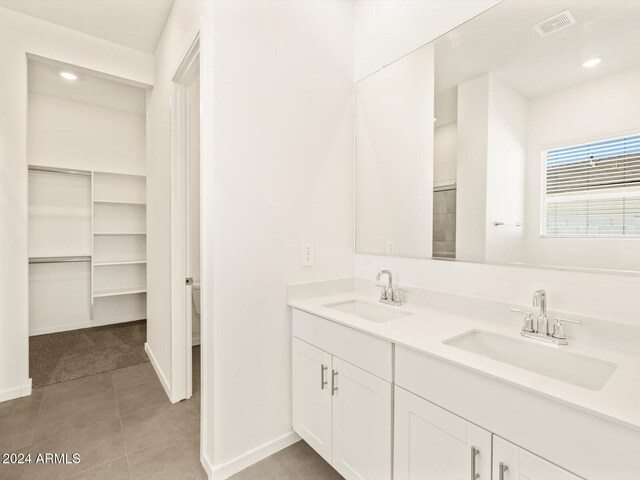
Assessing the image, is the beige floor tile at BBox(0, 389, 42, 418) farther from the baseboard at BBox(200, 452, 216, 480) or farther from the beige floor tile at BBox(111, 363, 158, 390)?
the baseboard at BBox(200, 452, 216, 480)

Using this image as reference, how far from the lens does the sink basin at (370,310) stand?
1.65 m

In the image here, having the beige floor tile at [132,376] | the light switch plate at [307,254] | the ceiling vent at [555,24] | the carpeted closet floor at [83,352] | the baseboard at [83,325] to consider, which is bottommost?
the beige floor tile at [132,376]

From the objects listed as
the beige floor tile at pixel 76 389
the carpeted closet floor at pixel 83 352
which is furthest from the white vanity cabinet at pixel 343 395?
the carpeted closet floor at pixel 83 352

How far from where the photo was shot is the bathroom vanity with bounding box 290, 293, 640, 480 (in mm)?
756

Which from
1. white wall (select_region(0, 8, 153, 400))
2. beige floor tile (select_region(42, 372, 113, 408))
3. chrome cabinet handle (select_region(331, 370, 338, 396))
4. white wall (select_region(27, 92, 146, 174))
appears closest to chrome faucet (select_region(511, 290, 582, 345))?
chrome cabinet handle (select_region(331, 370, 338, 396))

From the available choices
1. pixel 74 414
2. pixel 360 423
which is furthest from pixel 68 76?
pixel 360 423

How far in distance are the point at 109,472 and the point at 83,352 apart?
6.61 feet

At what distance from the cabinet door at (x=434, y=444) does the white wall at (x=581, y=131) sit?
711 millimetres

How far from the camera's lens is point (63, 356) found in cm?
303

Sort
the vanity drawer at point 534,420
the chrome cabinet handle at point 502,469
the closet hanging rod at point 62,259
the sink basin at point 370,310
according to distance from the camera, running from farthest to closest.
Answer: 1. the closet hanging rod at point 62,259
2. the sink basin at point 370,310
3. the chrome cabinet handle at point 502,469
4. the vanity drawer at point 534,420

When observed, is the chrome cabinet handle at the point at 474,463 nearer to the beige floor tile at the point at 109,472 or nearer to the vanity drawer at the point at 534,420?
the vanity drawer at the point at 534,420

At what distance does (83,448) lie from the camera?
1.76 m

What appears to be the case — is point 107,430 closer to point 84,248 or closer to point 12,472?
point 12,472

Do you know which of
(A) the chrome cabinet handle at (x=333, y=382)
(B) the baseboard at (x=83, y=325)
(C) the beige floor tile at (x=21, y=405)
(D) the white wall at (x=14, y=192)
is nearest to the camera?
(A) the chrome cabinet handle at (x=333, y=382)
